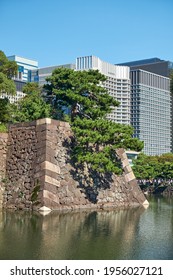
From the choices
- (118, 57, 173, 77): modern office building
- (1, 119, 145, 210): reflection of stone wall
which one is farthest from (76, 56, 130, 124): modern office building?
(1, 119, 145, 210): reflection of stone wall

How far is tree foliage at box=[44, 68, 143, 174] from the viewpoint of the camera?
31188 millimetres

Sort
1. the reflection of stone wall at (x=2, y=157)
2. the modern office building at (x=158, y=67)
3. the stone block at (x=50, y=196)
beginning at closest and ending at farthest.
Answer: the stone block at (x=50, y=196) → the reflection of stone wall at (x=2, y=157) → the modern office building at (x=158, y=67)

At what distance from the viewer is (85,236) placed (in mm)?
20703

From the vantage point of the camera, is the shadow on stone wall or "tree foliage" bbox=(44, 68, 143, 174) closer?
"tree foliage" bbox=(44, 68, 143, 174)

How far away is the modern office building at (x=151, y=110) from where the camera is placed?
564 ft

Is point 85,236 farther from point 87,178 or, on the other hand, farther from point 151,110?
point 151,110

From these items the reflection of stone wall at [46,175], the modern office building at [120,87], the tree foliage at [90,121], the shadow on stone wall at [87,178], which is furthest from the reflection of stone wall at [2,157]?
the modern office building at [120,87]

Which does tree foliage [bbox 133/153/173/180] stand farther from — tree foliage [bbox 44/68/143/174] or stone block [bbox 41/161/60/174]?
stone block [bbox 41/161/60/174]

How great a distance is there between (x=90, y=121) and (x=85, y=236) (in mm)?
11905

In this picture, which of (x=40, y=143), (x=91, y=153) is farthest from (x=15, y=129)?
(x=91, y=153)

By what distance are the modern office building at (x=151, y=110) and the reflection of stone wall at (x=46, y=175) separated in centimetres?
13896

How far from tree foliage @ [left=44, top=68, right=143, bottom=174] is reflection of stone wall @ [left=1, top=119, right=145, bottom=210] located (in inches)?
39.8

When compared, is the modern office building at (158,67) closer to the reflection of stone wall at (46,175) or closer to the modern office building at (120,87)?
the modern office building at (120,87)

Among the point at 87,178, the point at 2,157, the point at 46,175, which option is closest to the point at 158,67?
the point at 87,178
